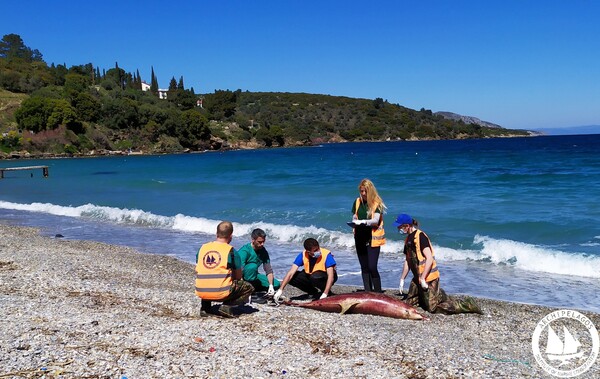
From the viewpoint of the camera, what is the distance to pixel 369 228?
8.75m

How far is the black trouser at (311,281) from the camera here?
8.62 meters

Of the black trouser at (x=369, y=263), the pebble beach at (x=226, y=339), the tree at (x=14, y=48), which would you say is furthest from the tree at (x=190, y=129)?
the black trouser at (x=369, y=263)

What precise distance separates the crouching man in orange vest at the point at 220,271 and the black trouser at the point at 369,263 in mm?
2431

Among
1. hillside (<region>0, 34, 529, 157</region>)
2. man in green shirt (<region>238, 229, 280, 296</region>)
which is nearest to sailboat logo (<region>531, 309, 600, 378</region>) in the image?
man in green shirt (<region>238, 229, 280, 296</region>)

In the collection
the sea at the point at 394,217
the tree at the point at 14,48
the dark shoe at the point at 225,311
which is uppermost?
the tree at the point at 14,48

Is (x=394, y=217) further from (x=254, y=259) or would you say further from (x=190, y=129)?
(x=190, y=129)

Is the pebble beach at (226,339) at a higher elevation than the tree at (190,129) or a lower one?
lower

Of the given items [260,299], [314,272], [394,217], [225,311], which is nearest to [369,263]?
[314,272]

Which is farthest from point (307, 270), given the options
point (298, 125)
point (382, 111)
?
point (382, 111)

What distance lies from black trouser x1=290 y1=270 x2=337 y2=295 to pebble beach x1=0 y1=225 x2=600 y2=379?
621mm

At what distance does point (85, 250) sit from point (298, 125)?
145m

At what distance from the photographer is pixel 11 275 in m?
9.75

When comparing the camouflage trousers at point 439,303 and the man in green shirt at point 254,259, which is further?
the man in green shirt at point 254,259

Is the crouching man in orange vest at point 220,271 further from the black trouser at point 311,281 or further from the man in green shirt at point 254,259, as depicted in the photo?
the black trouser at point 311,281
